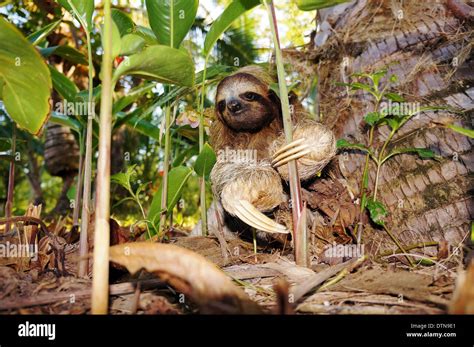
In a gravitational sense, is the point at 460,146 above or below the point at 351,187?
above

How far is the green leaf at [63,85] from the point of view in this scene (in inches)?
128

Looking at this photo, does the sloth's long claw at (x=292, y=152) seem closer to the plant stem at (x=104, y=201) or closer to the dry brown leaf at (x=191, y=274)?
the dry brown leaf at (x=191, y=274)

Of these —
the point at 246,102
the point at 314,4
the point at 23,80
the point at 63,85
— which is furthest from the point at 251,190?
the point at 63,85

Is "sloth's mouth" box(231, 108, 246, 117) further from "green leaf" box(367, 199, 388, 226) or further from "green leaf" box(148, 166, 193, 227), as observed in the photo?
"green leaf" box(367, 199, 388, 226)

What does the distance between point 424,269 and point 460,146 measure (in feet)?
2.94

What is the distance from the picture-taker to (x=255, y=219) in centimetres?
250

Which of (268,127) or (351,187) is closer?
(351,187)

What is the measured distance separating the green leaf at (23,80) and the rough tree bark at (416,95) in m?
2.05

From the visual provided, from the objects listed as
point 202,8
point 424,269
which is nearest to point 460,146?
point 424,269

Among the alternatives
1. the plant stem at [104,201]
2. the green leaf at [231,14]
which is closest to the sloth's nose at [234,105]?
the green leaf at [231,14]

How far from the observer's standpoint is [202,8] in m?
8.48

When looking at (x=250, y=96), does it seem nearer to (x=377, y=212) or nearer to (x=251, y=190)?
(x=251, y=190)
